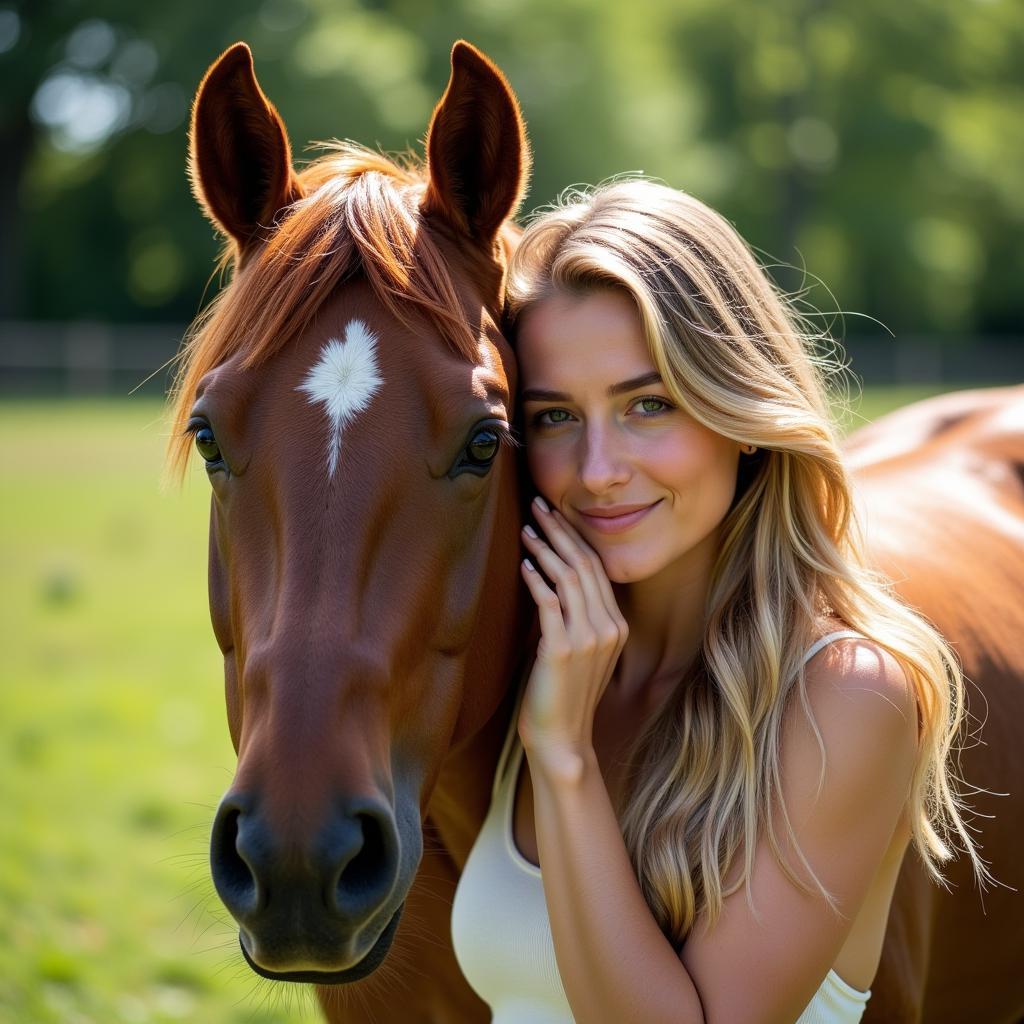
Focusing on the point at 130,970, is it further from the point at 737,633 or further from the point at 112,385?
the point at 112,385

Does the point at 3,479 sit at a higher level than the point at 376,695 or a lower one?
lower

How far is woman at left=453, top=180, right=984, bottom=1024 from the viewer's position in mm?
2088

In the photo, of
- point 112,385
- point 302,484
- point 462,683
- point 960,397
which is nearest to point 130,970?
point 462,683

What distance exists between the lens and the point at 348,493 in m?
1.98

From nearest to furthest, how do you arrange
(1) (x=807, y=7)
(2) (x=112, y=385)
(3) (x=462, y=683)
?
(3) (x=462, y=683) → (2) (x=112, y=385) → (1) (x=807, y=7)

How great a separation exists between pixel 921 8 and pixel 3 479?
35.1 m

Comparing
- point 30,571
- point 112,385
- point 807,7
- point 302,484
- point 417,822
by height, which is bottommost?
point 112,385

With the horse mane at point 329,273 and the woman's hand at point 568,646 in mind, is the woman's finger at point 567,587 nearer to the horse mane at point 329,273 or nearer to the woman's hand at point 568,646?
the woman's hand at point 568,646

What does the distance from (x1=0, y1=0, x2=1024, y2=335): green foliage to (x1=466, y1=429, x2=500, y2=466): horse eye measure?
1173 inches

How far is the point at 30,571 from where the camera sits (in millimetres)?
10789

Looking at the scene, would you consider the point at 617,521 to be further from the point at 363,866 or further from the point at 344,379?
the point at 363,866

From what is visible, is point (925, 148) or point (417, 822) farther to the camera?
point (925, 148)

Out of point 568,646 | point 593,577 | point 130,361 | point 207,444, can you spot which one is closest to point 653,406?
point 593,577

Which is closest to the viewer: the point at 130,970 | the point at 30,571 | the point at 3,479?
the point at 130,970
